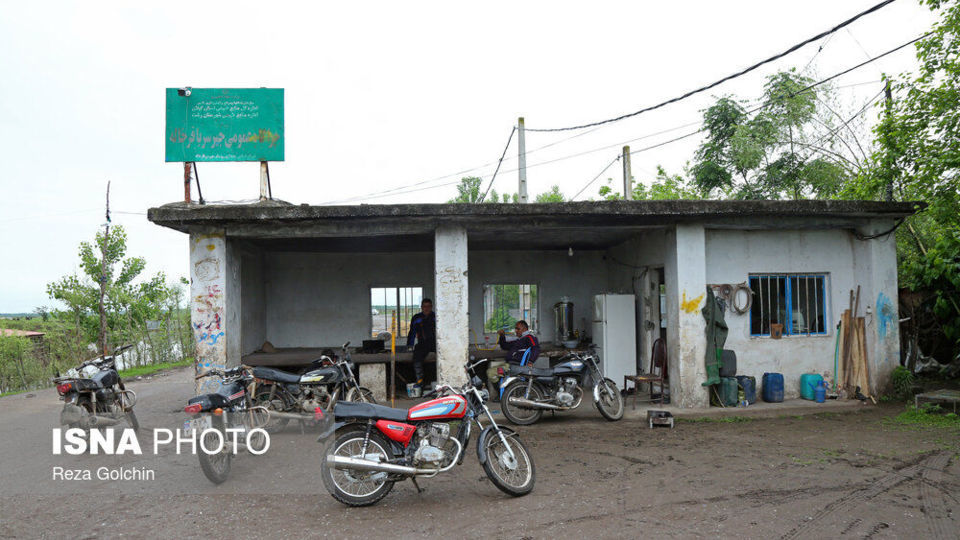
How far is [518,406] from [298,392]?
3040 mm

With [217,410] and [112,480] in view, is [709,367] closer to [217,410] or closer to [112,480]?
[217,410]

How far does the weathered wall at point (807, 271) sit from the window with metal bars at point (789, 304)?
0.12 metres

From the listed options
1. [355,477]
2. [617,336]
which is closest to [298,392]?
[355,477]

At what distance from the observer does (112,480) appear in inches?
234

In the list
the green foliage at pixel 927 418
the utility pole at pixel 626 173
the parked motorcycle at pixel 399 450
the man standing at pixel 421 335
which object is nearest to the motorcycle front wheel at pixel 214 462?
the parked motorcycle at pixel 399 450

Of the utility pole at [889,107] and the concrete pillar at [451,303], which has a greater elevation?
the utility pole at [889,107]

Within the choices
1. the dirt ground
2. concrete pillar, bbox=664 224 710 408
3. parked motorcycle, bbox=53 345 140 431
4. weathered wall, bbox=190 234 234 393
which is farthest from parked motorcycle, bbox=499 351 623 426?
parked motorcycle, bbox=53 345 140 431

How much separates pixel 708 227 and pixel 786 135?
14059mm

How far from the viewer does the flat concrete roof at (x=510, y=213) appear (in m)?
8.23

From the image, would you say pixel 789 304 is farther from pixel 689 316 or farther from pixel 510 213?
pixel 510 213

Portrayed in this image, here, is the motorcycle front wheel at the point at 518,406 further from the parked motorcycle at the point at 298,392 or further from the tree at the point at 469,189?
the tree at the point at 469,189

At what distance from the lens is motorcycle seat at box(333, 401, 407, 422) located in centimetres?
495

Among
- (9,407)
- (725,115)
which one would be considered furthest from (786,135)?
(9,407)

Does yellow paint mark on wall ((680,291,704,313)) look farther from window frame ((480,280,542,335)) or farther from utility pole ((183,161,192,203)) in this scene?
utility pole ((183,161,192,203))
